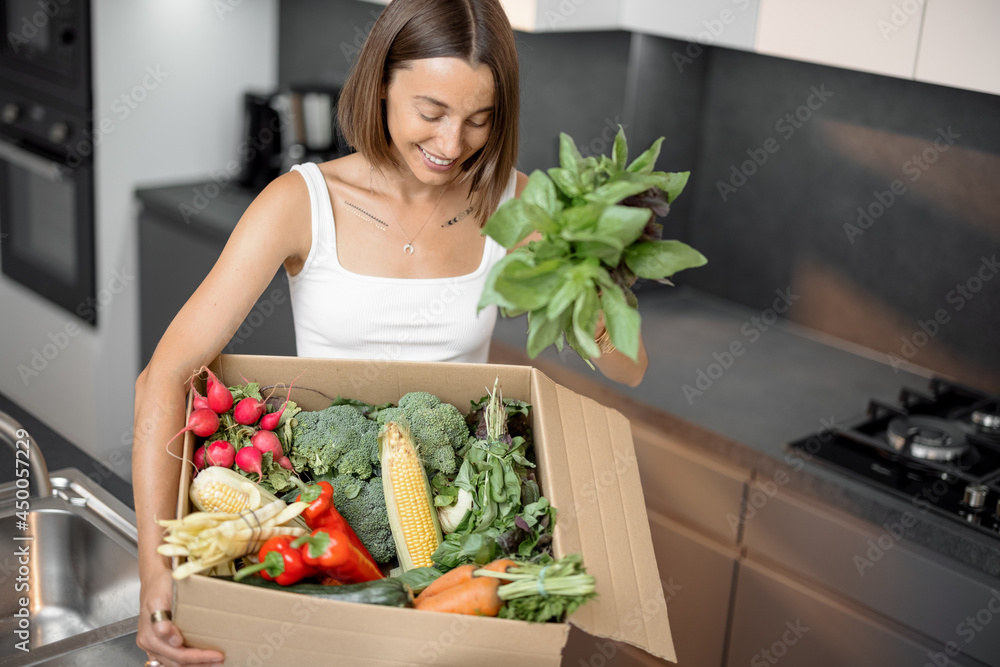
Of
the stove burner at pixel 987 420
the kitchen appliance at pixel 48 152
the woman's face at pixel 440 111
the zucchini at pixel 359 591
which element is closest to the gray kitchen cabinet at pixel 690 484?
the stove burner at pixel 987 420

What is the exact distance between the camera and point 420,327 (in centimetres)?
144

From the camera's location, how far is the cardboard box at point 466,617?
802 millimetres

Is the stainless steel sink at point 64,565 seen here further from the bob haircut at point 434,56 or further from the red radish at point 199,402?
the bob haircut at point 434,56

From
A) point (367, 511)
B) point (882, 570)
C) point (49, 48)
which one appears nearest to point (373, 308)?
point (367, 511)

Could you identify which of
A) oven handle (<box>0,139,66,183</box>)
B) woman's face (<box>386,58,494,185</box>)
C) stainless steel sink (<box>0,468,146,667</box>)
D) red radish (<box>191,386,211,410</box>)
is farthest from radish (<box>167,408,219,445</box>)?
oven handle (<box>0,139,66,183</box>)

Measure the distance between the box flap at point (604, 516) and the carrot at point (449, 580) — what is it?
0.09 metres

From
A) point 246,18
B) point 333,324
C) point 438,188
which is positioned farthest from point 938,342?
A: point 246,18

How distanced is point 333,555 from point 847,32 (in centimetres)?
151

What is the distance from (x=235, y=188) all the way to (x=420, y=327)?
5.70 ft

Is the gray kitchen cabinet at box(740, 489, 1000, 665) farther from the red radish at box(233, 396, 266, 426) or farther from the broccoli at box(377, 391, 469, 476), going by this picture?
the red radish at box(233, 396, 266, 426)

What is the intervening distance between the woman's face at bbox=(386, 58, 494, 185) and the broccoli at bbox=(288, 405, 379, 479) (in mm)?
370

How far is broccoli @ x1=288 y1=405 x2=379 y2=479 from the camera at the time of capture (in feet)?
3.41

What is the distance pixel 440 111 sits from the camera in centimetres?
121

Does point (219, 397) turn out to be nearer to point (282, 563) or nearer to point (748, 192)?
point (282, 563)
